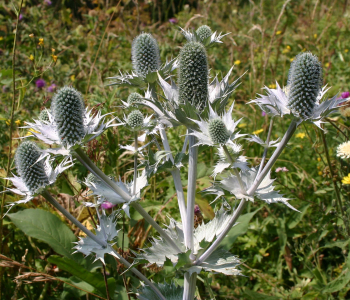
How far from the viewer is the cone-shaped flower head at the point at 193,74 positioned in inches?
64.0

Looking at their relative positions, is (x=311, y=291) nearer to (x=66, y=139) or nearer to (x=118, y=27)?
(x=66, y=139)

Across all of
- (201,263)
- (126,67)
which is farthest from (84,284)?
(126,67)

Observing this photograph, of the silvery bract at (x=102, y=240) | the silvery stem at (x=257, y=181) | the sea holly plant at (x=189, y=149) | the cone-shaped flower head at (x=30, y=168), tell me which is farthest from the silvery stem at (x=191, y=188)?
the cone-shaped flower head at (x=30, y=168)

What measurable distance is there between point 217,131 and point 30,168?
3.35ft

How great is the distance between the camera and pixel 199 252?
180 cm

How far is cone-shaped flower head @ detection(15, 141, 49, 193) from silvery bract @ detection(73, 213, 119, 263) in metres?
0.39

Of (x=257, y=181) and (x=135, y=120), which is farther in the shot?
(x=135, y=120)

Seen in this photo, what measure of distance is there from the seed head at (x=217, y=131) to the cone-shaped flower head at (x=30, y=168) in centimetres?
95

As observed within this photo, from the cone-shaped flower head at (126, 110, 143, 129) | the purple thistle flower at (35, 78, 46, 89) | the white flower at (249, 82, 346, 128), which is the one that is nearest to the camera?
the white flower at (249, 82, 346, 128)

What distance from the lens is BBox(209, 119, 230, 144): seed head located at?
156 centimetres

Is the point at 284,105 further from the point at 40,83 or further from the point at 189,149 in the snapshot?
the point at 40,83

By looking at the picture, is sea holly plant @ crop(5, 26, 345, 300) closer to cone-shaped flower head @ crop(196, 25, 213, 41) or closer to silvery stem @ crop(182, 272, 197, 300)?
silvery stem @ crop(182, 272, 197, 300)

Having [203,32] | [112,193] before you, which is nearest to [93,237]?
[112,193]

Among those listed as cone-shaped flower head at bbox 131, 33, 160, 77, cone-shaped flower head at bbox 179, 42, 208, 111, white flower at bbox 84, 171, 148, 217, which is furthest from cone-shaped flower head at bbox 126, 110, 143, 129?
cone-shaped flower head at bbox 179, 42, 208, 111
